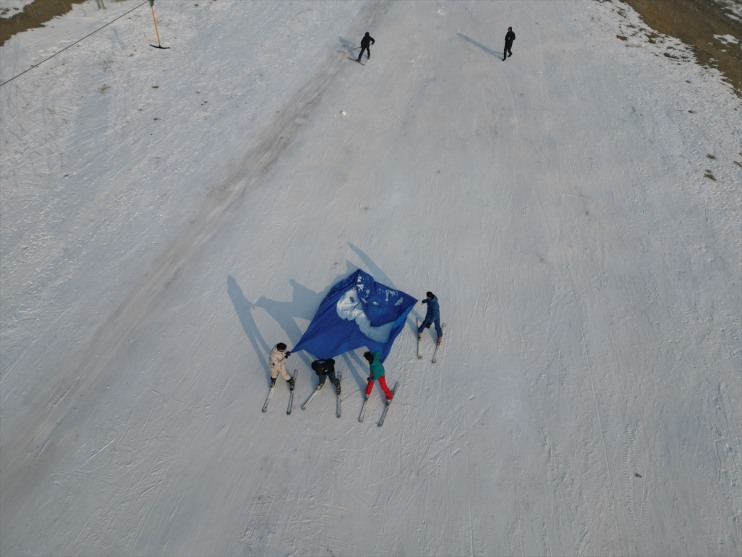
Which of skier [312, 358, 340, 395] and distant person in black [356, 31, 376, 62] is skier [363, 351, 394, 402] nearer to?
skier [312, 358, 340, 395]

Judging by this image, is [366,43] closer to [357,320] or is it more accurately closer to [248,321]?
[248,321]

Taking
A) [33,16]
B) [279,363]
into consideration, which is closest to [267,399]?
[279,363]

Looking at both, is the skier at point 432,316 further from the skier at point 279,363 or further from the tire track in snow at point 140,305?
the tire track in snow at point 140,305

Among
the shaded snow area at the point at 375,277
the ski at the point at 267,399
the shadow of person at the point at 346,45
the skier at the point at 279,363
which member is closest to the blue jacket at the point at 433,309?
the shaded snow area at the point at 375,277

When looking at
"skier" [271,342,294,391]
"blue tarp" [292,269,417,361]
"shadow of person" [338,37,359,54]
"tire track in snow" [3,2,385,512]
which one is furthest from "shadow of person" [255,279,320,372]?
"shadow of person" [338,37,359,54]

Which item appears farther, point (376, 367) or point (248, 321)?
point (248, 321)

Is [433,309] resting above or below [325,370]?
above

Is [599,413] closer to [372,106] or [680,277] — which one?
[680,277]
